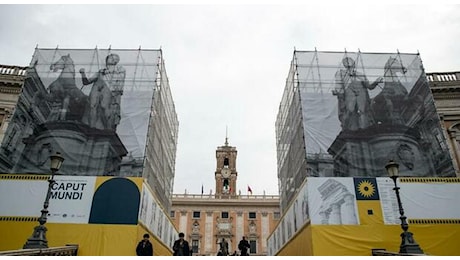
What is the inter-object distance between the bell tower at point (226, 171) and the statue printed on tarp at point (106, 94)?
134 feet

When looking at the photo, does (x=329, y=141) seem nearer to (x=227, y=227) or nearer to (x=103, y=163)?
(x=103, y=163)

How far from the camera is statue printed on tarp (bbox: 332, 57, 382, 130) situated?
1847 centimetres

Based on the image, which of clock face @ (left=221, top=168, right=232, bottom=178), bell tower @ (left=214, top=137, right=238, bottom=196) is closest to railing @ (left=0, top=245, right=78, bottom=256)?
bell tower @ (left=214, top=137, right=238, bottom=196)

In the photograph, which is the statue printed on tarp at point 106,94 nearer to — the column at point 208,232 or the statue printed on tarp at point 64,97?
the statue printed on tarp at point 64,97

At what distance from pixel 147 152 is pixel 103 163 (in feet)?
7.63

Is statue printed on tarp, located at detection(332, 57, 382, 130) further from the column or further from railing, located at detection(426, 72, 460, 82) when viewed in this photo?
the column

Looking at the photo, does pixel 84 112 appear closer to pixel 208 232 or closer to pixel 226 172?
pixel 208 232

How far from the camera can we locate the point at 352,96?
62.9ft

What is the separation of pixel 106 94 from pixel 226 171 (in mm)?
42362

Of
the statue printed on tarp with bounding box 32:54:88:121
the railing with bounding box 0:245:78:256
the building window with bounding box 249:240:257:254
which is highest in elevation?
the statue printed on tarp with bounding box 32:54:88:121

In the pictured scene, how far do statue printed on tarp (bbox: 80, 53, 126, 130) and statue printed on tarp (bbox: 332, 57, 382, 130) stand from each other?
11745 millimetres

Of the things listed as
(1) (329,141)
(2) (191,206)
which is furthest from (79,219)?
(2) (191,206)

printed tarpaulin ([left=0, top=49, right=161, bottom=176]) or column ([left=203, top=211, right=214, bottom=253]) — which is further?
column ([left=203, top=211, right=214, bottom=253])

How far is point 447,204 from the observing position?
1645cm
